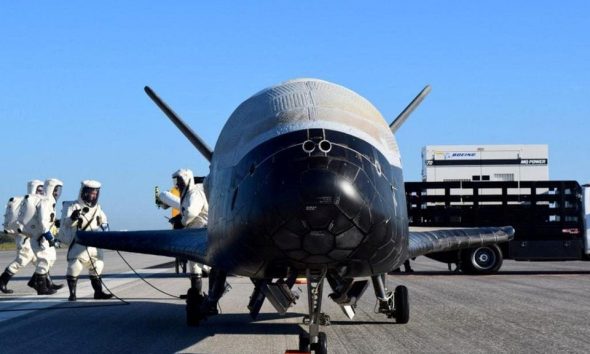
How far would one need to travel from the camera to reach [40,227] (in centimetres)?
1825

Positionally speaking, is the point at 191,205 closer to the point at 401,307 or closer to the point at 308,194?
the point at 401,307

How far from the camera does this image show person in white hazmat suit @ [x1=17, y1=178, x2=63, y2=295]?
18097mm

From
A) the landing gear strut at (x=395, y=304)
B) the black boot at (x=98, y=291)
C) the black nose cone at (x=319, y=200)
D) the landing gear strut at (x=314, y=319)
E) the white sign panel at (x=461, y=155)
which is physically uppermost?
the white sign panel at (x=461, y=155)

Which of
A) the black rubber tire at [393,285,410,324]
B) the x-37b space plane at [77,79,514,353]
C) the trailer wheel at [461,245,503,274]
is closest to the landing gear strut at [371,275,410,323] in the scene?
the black rubber tire at [393,285,410,324]

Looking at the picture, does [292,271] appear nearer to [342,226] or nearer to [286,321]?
[342,226]

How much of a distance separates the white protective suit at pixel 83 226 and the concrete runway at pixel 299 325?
2.46ft

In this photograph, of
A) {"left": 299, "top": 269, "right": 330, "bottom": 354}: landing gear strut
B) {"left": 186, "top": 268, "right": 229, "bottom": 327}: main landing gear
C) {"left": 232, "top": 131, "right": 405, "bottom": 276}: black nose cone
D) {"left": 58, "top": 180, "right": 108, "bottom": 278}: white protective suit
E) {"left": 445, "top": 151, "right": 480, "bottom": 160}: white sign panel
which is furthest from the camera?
{"left": 445, "top": 151, "right": 480, "bottom": 160}: white sign panel

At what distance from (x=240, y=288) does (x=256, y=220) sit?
13.4 metres

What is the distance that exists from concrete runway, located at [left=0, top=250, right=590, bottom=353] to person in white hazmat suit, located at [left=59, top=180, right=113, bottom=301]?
65 centimetres

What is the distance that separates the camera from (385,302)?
11.6m

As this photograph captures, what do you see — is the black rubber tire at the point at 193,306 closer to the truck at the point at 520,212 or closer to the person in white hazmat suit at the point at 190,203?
the person in white hazmat suit at the point at 190,203

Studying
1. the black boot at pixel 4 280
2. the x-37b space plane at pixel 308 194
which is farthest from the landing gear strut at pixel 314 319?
the black boot at pixel 4 280

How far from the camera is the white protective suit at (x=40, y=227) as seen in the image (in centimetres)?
1816

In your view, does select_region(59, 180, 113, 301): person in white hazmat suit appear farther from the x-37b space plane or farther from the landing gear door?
the landing gear door
